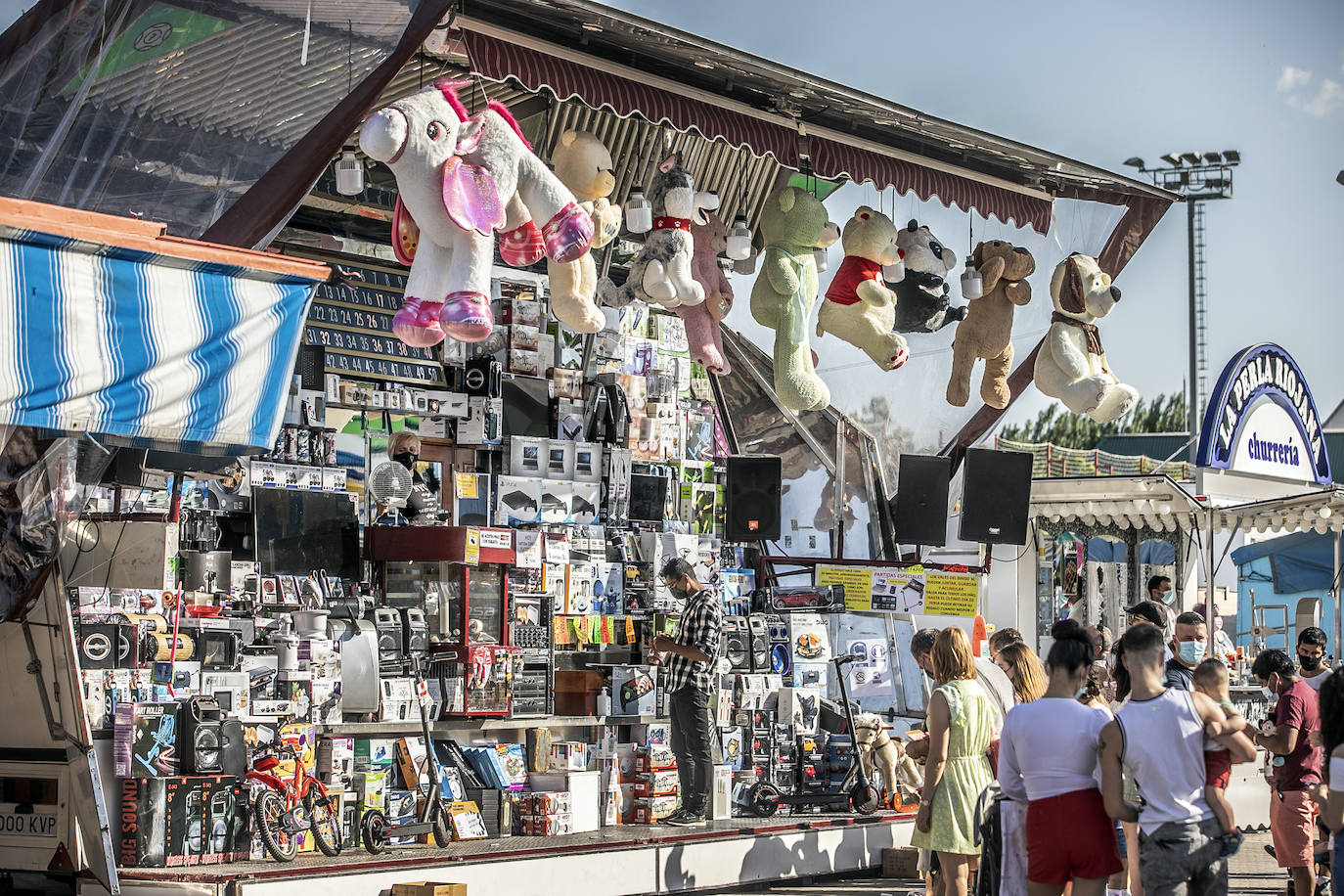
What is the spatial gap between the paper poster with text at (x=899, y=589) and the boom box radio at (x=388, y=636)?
4.11 metres

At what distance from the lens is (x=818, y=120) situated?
862cm

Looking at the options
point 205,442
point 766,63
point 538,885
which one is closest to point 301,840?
point 538,885

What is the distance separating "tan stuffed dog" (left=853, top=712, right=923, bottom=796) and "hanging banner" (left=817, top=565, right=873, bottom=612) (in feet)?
3.94

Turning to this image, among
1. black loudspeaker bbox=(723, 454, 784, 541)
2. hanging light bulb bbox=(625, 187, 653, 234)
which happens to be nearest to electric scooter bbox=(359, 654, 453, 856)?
hanging light bulb bbox=(625, 187, 653, 234)

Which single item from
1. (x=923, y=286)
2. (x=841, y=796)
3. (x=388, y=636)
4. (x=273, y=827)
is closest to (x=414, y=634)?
(x=388, y=636)

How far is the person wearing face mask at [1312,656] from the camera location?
7969 millimetres

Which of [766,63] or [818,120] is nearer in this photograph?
[766,63]

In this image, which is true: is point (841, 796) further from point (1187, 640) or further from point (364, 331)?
point (364, 331)

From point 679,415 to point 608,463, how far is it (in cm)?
87

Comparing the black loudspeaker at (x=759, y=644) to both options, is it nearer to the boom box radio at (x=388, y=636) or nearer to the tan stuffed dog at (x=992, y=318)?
the tan stuffed dog at (x=992, y=318)

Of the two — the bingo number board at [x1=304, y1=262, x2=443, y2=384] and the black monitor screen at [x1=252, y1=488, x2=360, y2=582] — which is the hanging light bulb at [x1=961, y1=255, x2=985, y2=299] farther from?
the black monitor screen at [x1=252, y1=488, x2=360, y2=582]

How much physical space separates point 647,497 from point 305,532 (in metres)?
2.64

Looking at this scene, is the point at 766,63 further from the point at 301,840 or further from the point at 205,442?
the point at 301,840

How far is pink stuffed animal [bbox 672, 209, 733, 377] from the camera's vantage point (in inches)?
344
